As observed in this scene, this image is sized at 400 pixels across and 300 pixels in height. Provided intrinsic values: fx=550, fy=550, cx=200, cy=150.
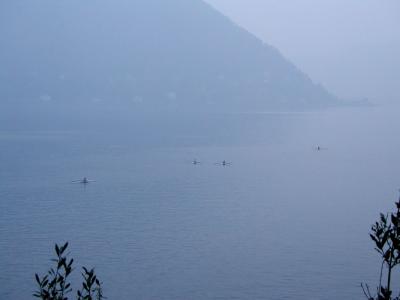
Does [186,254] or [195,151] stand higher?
[195,151]

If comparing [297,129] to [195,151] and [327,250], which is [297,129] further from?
[327,250]

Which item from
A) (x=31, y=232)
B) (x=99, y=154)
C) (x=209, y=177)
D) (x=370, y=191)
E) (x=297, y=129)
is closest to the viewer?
(x=31, y=232)

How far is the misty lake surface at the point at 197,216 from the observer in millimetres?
40969

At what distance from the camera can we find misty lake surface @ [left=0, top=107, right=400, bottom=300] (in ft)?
134

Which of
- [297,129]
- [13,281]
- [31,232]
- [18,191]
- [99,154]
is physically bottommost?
[13,281]

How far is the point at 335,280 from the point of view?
1614 inches

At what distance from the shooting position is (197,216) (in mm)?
59938

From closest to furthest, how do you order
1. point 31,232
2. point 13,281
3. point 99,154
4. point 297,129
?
point 13,281 → point 31,232 → point 99,154 → point 297,129

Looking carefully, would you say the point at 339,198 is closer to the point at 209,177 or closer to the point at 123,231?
the point at 209,177

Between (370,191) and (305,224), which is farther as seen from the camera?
(370,191)

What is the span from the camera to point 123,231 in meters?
53.5

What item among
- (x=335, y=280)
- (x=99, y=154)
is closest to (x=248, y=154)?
(x=99, y=154)

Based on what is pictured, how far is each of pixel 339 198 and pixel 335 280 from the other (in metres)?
32.4

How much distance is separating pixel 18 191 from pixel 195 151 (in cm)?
4941
